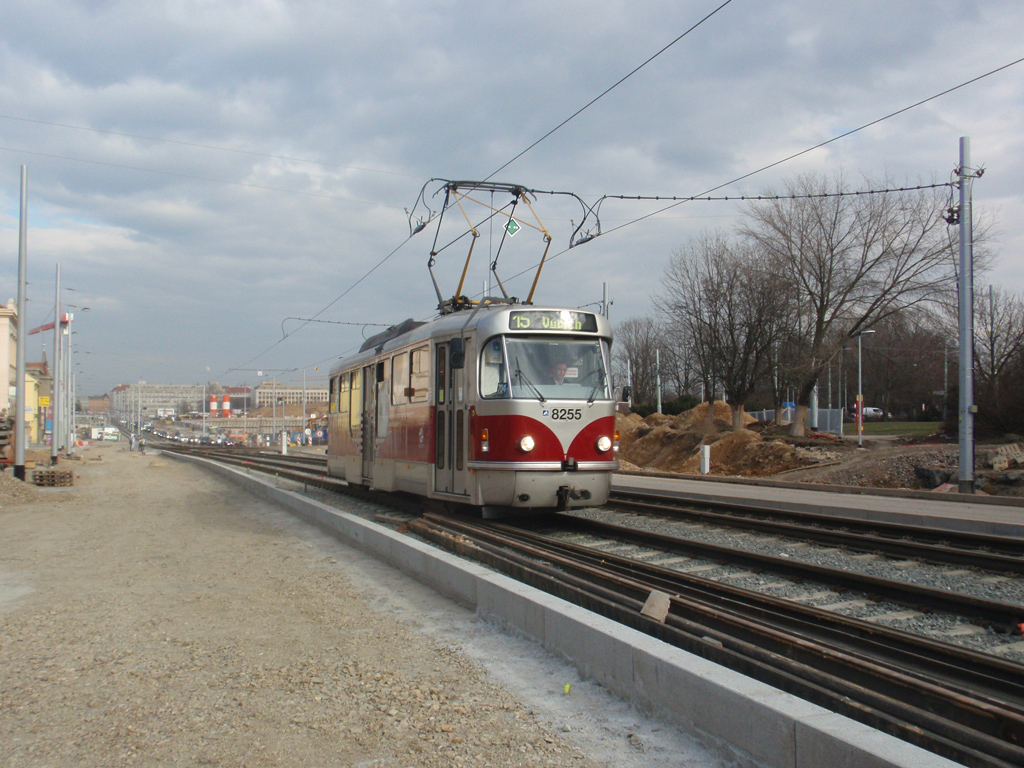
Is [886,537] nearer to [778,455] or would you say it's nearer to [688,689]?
[688,689]

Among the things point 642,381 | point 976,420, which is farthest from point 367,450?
point 642,381

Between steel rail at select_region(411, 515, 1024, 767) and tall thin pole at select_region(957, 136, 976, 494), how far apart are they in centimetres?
1311

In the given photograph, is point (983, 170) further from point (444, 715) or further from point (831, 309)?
point (444, 715)

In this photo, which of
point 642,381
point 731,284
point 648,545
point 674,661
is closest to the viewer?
point 674,661

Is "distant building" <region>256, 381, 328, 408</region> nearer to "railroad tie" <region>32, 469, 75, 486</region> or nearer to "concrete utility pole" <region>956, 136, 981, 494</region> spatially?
"railroad tie" <region>32, 469, 75, 486</region>

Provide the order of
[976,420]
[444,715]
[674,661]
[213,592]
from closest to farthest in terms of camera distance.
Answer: [674,661], [444,715], [213,592], [976,420]

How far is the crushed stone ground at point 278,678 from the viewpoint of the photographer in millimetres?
3850

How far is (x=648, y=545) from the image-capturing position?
9828mm

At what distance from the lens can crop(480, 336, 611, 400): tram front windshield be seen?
10.4m

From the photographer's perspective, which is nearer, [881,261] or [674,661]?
[674,661]

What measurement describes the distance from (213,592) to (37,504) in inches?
467

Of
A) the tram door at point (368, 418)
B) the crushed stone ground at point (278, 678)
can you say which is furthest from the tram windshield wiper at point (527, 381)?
the tram door at point (368, 418)

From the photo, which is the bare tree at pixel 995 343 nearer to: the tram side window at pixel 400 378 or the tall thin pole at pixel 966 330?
the tall thin pole at pixel 966 330

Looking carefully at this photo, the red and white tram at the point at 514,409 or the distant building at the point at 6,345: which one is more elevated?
the distant building at the point at 6,345
